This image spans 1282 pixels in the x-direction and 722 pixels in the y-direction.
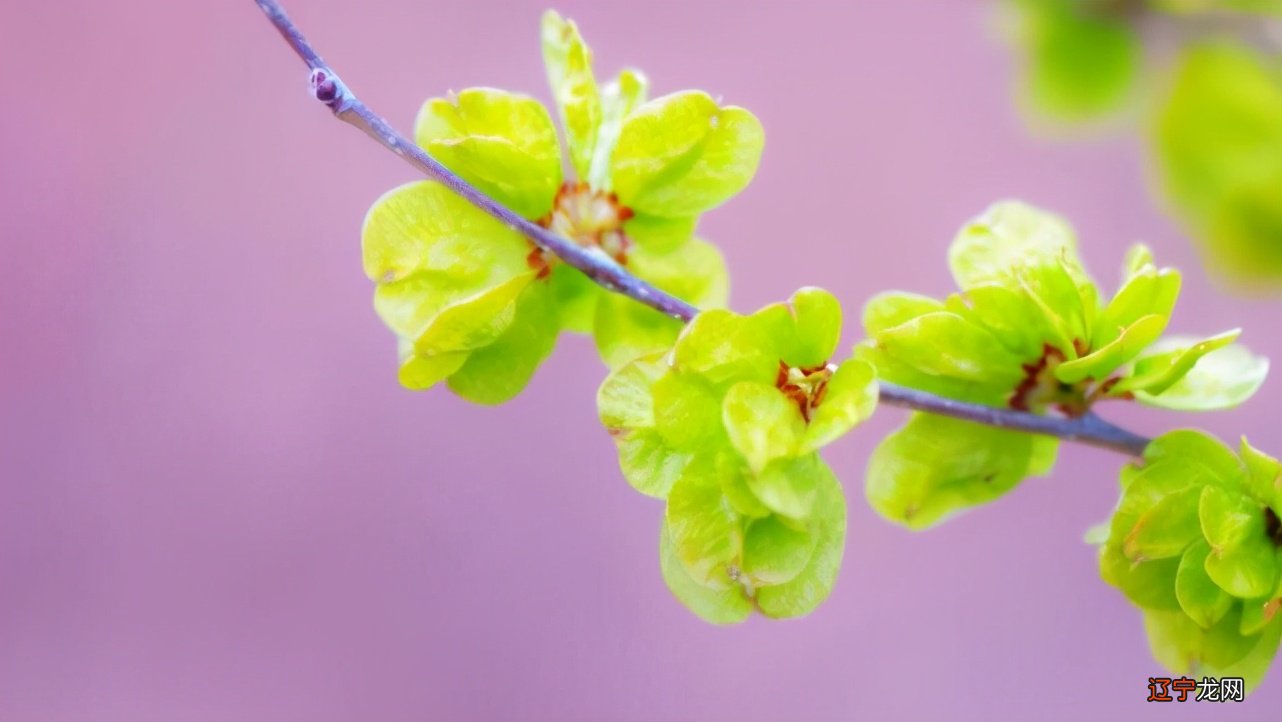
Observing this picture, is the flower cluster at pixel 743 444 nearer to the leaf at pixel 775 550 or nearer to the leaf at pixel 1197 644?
the leaf at pixel 775 550

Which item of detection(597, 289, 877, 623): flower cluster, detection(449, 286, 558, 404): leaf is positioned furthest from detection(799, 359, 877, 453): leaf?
detection(449, 286, 558, 404): leaf

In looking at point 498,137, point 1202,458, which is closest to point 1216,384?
point 1202,458

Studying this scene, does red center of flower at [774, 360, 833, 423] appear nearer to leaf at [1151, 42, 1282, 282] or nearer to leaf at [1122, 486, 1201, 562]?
leaf at [1122, 486, 1201, 562]

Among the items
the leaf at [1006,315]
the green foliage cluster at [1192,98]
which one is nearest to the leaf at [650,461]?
the leaf at [1006,315]

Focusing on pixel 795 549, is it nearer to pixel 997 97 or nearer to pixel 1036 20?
pixel 1036 20

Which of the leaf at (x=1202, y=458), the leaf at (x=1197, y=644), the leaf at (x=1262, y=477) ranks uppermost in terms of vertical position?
the leaf at (x=1202, y=458)

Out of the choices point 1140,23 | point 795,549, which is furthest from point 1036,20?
point 795,549

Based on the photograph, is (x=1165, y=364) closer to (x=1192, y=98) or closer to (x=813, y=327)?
(x=813, y=327)
